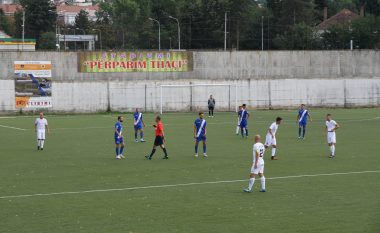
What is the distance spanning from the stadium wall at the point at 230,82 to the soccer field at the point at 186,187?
23191mm

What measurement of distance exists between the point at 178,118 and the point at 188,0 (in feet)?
292

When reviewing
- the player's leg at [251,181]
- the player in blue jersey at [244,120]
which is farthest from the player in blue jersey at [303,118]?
the player's leg at [251,181]

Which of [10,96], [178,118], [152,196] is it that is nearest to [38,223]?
[152,196]

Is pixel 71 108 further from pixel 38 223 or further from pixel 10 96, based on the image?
pixel 38 223

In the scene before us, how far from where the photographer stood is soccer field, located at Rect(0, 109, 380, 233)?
63.3 feet

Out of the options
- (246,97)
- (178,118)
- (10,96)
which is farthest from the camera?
(246,97)

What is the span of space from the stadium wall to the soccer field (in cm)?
2319

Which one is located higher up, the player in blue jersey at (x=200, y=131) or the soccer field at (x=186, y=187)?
the player in blue jersey at (x=200, y=131)

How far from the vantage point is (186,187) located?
25000mm

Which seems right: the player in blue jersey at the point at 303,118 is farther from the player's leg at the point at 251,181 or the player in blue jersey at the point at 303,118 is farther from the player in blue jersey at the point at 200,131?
the player's leg at the point at 251,181

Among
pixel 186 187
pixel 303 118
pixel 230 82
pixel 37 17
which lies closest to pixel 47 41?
pixel 37 17

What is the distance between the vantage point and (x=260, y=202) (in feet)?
72.5

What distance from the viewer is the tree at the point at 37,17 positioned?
512ft

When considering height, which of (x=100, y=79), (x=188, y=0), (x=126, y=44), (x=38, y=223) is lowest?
(x=38, y=223)
